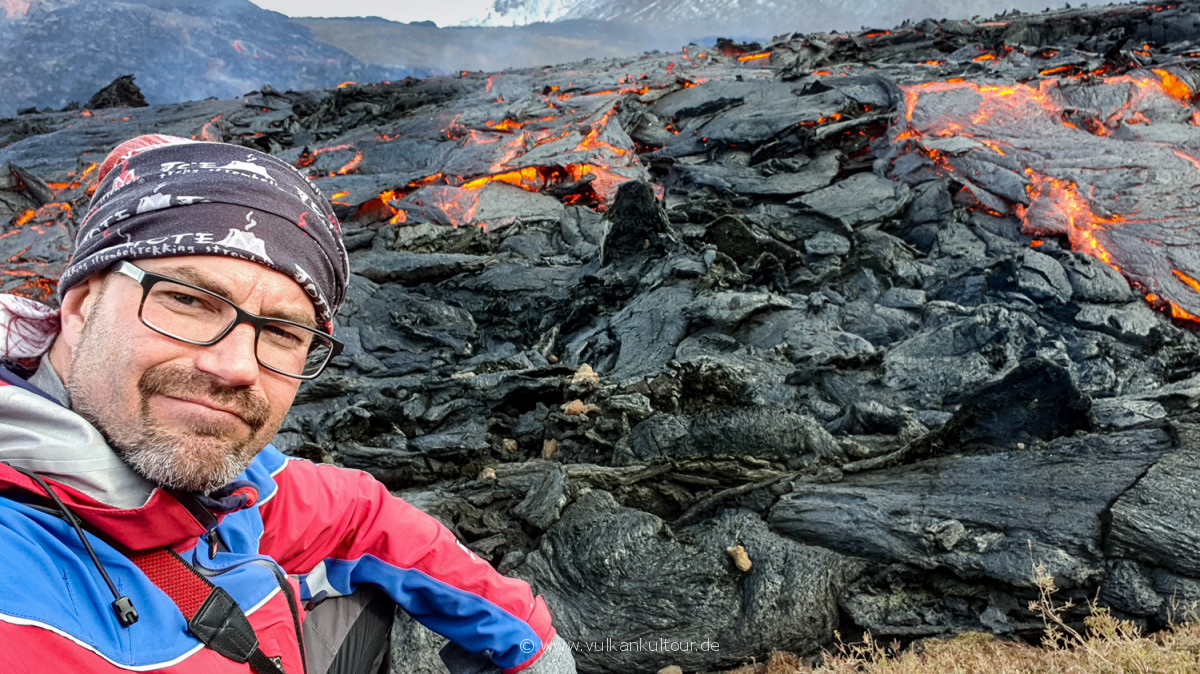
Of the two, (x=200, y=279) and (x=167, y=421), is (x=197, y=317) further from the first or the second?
(x=167, y=421)

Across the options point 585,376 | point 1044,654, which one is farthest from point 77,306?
point 585,376

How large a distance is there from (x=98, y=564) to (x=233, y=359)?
542mm

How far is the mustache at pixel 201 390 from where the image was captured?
5.25ft

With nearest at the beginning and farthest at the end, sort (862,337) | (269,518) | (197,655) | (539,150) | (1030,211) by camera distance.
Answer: (197,655)
(269,518)
(862,337)
(1030,211)
(539,150)

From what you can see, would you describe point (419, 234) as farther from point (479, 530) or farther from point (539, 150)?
point (479, 530)

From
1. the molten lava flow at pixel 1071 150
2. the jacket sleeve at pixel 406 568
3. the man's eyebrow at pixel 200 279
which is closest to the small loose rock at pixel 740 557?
the jacket sleeve at pixel 406 568

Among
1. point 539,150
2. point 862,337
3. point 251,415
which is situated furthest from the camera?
point 539,150

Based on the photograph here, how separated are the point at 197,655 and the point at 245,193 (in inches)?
48.0

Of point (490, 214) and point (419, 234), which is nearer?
point (419, 234)

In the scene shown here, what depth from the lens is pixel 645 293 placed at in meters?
8.46

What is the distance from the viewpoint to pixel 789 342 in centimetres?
706

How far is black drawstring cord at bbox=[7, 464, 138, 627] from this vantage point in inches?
Answer: 52.6

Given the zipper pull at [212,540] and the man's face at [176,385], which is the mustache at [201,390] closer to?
the man's face at [176,385]

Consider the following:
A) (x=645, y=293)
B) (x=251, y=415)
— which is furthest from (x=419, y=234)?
(x=251, y=415)
